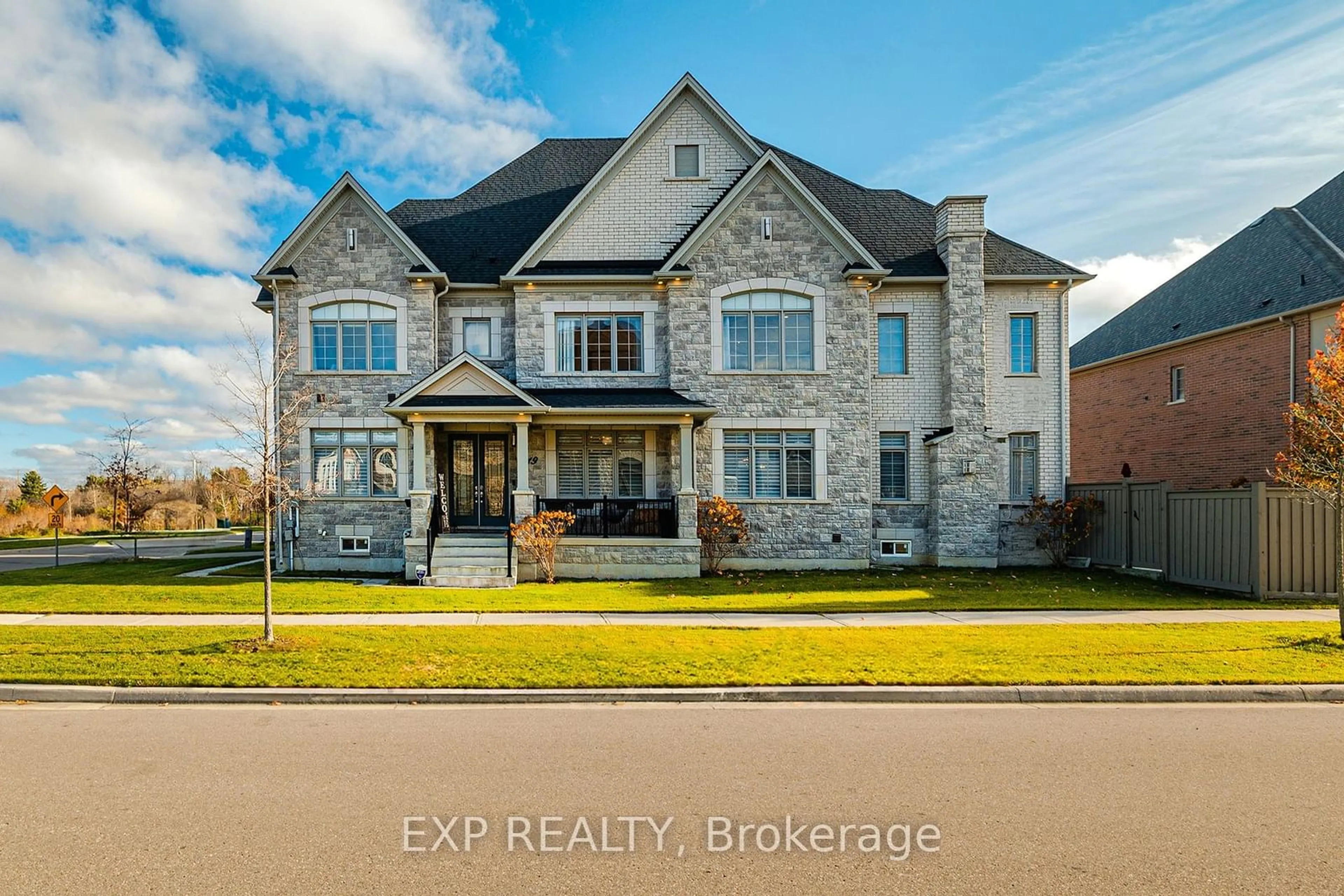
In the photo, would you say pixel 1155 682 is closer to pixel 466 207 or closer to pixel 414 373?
pixel 414 373

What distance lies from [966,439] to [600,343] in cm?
967

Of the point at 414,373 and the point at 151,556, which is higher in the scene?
the point at 414,373

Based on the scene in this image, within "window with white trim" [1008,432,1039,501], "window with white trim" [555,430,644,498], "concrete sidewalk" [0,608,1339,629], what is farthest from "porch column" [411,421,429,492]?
"window with white trim" [1008,432,1039,501]

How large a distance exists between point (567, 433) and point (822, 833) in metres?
15.8

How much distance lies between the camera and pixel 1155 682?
8.33 m

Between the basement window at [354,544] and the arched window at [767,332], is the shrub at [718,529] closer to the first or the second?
the arched window at [767,332]

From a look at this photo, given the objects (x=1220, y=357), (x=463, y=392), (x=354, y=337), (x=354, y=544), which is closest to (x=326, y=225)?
(x=354, y=337)

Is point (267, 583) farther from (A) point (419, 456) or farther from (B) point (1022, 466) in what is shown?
(B) point (1022, 466)

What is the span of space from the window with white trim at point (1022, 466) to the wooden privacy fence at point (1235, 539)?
285 centimetres

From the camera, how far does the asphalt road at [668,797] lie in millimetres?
4234

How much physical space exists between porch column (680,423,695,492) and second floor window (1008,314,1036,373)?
9.35 metres

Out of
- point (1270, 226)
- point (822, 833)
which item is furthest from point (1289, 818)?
point (1270, 226)

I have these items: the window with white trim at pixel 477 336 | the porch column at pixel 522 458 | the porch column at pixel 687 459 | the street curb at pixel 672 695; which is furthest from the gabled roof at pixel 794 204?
the street curb at pixel 672 695

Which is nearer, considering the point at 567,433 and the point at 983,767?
the point at 983,767
